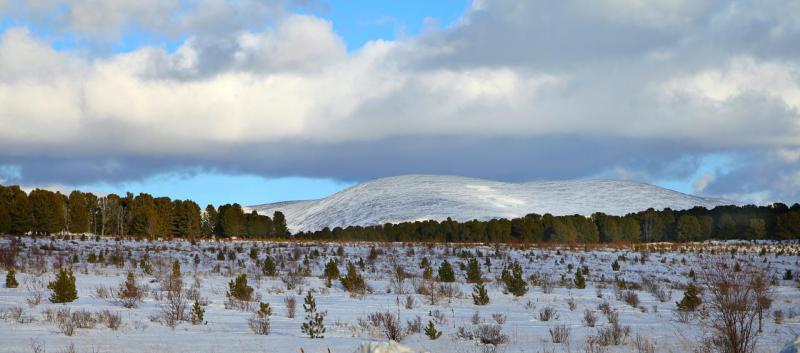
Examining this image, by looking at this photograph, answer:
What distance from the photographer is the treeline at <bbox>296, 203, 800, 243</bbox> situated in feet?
221

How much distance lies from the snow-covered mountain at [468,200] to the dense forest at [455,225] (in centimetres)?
5211

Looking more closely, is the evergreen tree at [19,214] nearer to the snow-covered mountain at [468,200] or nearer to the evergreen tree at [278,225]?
the evergreen tree at [278,225]

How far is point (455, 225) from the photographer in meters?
74.6

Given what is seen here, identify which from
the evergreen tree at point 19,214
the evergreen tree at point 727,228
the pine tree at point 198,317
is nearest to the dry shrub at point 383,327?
the pine tree at point 198,317

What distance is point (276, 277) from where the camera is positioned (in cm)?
Answer: 2344

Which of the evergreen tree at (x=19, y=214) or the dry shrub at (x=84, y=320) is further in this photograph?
the evergreen tree at (x=19, y=214)

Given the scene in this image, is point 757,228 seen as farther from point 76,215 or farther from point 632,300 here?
point 76,215

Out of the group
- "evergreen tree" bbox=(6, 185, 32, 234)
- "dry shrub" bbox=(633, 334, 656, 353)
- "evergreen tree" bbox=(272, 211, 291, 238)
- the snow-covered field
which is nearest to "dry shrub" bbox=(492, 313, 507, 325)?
the snow-covered field

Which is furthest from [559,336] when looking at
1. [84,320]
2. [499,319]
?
[84,320]

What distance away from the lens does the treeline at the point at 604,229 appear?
221 feet

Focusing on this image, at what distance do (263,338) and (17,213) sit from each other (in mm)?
42908

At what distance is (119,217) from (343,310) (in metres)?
50.9

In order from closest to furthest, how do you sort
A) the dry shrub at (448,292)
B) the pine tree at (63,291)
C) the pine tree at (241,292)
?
1. the pine tree at (63,291)
2. the pine tree at (241,292)
3. the dry shrub at (448,292)

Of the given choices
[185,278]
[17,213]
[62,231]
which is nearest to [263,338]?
[185,278]
